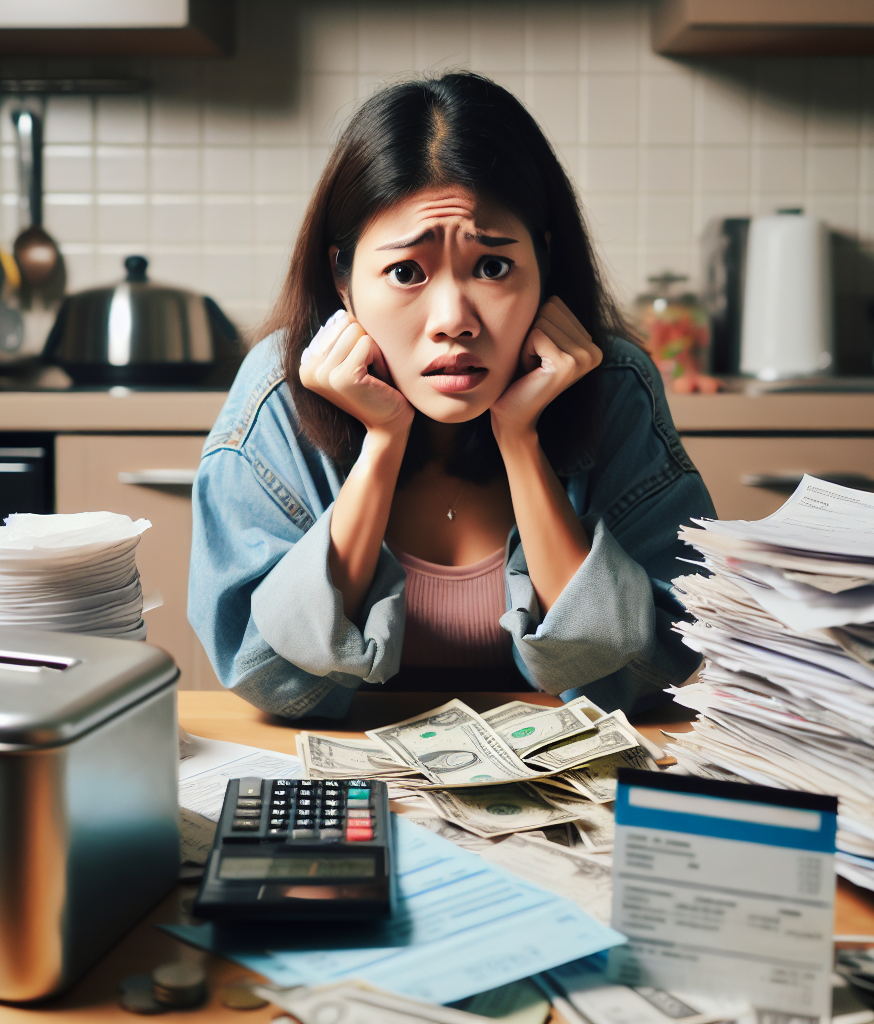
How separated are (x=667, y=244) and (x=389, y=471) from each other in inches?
67.1

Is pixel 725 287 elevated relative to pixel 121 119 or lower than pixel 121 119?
lower

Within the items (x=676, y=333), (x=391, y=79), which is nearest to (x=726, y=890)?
(x=676, y=333)

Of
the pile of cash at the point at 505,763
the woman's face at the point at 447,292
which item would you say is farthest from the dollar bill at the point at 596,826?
the woman's face at the point at 447,292

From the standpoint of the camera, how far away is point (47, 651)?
0.55 m

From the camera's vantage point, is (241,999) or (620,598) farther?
(620,598)

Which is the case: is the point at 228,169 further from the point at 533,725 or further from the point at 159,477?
the point at 533,725

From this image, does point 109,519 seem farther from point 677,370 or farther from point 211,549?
point 677,370

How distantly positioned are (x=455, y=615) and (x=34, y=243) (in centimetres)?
189

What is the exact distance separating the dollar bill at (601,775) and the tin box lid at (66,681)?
0.95 feet

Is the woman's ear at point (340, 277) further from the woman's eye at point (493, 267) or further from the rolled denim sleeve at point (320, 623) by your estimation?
the rolled denim sleeve at point (320, 623)

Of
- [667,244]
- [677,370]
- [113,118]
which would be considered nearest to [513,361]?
[677,370]

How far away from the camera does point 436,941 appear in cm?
49

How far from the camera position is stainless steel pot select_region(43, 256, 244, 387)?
2.18 metres

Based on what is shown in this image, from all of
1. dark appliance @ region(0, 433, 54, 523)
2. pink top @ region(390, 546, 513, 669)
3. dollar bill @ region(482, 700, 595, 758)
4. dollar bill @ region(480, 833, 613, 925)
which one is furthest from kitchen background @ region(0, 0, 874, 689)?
dollar bill @ region(480, 833, 613, 925)
